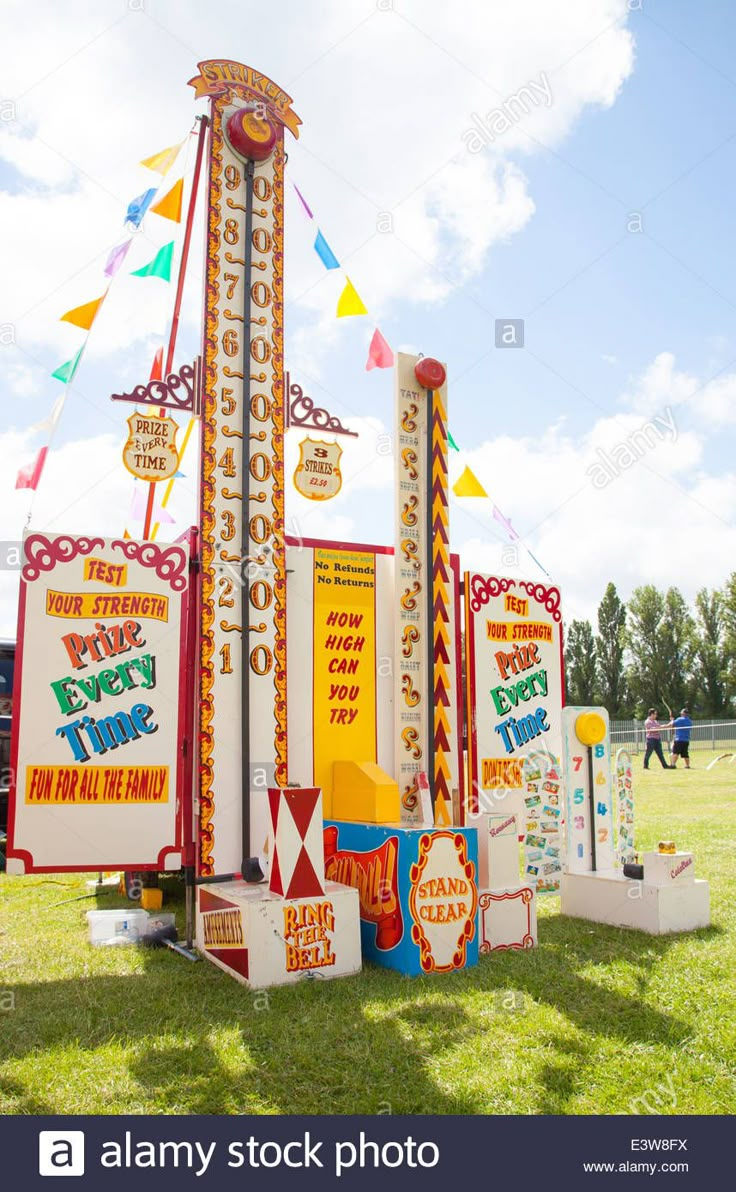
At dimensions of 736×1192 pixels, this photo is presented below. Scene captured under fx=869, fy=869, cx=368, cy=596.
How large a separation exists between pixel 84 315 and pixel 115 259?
0.58 metres

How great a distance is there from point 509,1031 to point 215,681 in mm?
3094

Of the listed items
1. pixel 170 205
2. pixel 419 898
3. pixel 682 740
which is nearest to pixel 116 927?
pixel 419 898

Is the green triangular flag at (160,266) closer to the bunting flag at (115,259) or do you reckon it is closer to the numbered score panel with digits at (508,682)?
the bunting flag at (115,259)

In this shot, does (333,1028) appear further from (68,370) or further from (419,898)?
(68,370)

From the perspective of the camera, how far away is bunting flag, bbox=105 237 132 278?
22.0 feet

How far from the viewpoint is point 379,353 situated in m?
7.41

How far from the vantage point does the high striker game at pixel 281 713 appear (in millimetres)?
5355

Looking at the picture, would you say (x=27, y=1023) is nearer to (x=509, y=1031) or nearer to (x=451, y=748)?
(x=509, y=1031)

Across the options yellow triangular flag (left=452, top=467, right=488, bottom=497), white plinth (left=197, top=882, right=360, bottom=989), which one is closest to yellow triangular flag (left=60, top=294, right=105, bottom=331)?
yellow triangular flag (left=452, top=467, right=488, bottom=497)

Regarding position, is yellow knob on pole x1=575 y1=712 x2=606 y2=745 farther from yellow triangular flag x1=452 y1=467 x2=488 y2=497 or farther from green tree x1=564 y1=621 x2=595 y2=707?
green tree x1=564 y1=621 x2=595 y2=707

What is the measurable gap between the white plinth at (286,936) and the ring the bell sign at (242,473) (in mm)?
545

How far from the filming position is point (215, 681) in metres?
6.18

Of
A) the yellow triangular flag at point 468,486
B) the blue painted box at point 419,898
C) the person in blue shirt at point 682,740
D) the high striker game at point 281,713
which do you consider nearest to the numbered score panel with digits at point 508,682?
the high striker game at point 281,713
